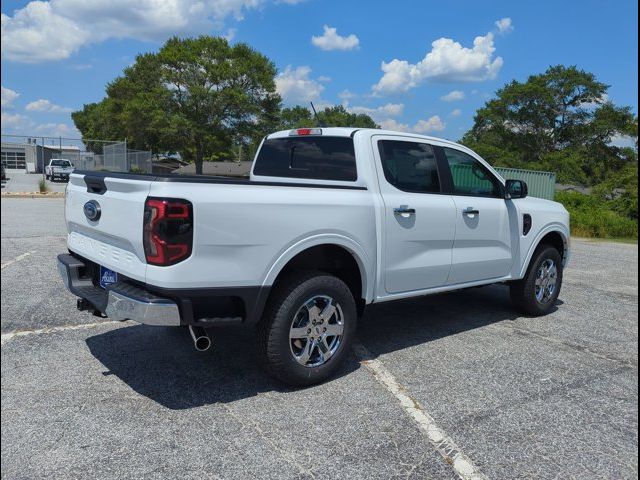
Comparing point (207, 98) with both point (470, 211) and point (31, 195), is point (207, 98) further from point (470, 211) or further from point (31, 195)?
point (470, 211)

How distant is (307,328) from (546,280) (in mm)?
3628

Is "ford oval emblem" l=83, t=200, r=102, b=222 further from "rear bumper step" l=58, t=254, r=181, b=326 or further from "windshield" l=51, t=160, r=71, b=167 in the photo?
"windshield" l=51, t=160, r=71, b=167

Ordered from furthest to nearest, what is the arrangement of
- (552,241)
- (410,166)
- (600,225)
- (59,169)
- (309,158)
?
(59,169), (600,225), (552,241), (309,158), (410,166)

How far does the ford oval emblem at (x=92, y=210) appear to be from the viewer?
12.5 ft

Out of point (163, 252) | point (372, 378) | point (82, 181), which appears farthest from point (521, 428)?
point (82, 181)

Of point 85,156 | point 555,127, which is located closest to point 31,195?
point 85,156

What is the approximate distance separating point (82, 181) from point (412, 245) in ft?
8.85

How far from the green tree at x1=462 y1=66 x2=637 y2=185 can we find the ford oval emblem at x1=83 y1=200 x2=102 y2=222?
147 ft

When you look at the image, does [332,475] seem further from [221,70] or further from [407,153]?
[221,70]

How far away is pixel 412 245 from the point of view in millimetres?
4648

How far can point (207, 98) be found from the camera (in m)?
40.1

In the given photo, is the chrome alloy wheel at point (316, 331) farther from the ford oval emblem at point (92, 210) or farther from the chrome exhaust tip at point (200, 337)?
the ford oval emblem at point (92, 210)

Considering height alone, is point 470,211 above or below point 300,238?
above

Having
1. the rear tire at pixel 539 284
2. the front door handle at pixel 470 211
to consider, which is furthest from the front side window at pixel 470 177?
the rear tire at pixel 539 284
